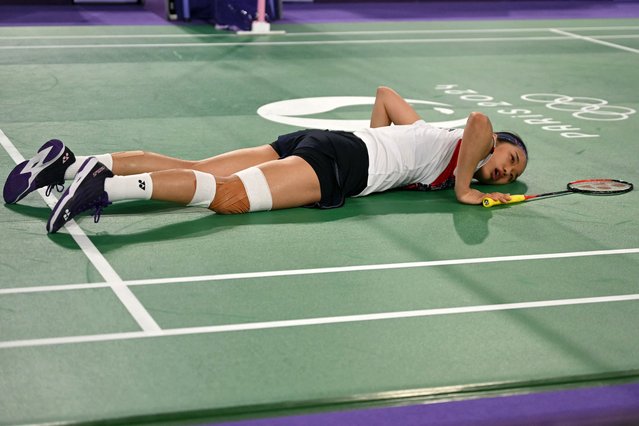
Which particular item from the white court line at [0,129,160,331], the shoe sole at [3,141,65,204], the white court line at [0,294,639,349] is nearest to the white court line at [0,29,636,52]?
the white court line at [0,129,160,331]

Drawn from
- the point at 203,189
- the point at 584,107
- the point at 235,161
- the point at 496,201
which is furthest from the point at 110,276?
the point at 584,107

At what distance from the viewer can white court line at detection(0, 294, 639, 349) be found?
4.07m

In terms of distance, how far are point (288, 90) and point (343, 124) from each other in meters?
1.42

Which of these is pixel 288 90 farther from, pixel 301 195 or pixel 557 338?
pixel 557 338

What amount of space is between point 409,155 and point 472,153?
406 millimetres

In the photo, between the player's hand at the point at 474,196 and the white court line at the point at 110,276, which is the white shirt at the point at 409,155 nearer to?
the player's hand at the point at 474,196

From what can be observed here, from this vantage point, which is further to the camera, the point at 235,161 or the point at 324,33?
the point at 324,33

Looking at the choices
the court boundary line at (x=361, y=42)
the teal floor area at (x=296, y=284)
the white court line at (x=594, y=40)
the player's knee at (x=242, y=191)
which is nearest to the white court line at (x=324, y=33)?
the court boundary line at (x=361, y=42)

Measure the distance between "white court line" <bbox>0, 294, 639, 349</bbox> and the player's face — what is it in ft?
5.37

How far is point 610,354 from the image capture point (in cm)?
415

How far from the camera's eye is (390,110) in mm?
6512

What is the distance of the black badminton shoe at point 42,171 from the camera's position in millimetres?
5582

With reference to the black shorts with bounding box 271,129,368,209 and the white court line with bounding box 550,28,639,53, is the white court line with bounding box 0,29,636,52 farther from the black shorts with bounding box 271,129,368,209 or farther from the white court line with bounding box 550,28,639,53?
the black shorts with bounding box 271,129,368,209

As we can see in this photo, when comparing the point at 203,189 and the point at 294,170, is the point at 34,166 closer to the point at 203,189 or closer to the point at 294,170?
the point at 203,189
